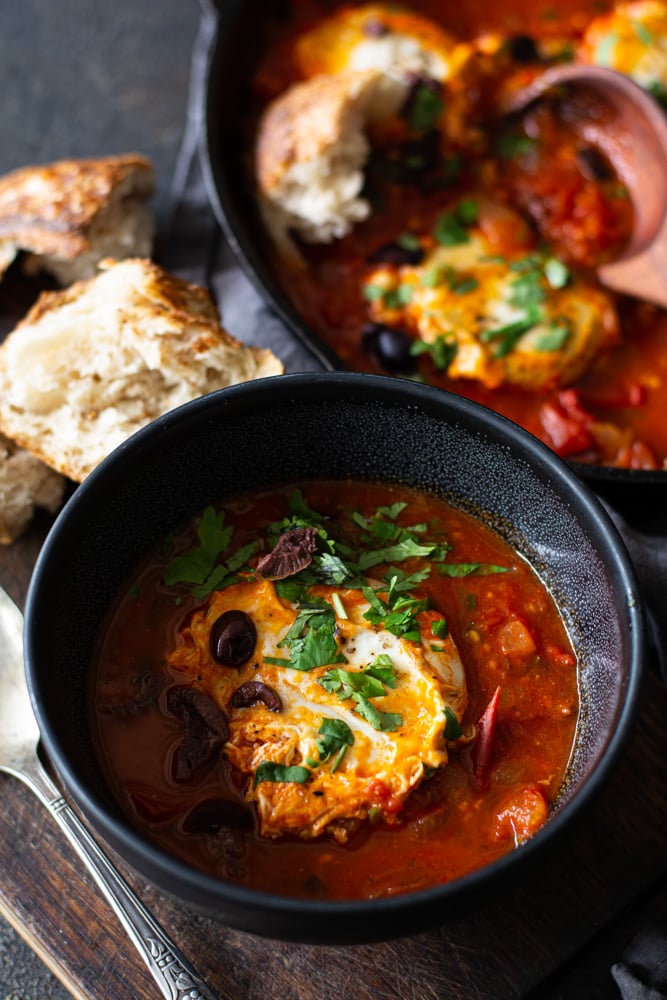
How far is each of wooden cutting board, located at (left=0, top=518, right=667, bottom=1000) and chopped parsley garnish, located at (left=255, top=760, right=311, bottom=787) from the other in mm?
548

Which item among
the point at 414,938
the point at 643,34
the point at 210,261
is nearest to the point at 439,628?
the point at 414,938

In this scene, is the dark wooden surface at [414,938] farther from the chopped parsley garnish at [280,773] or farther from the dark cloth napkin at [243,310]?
the chopped parsley garnish at [280,773]

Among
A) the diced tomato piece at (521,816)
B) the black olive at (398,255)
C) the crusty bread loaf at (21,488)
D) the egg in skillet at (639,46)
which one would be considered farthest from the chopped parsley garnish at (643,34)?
the diced tomato piece at (521,816)

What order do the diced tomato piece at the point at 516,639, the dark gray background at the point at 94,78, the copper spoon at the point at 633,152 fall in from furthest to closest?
the dark gray background at the point at 94,78 < the copper spoon at the point at 633,152 < the diced tomato piece at the point at 516,639

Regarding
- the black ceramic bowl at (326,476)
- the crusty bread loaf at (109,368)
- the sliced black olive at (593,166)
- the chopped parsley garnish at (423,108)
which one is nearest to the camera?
the black ceramic bowl at (326,476)

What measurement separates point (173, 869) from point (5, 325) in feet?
6.91

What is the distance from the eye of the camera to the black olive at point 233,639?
2.47 meters

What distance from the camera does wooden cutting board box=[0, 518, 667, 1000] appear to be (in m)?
2.60

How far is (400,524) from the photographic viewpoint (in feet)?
9.05

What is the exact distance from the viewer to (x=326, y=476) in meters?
2.84

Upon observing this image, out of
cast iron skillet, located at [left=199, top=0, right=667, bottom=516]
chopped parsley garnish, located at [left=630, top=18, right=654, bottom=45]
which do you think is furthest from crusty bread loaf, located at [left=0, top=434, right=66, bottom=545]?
chopped parsley garnish, located at [left=630, top=18, right=654, bottom=45]

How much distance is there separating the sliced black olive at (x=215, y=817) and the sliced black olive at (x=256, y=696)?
0.76 ft

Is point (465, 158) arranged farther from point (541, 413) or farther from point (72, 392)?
point (72, 392)

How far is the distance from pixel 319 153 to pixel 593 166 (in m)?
1.10
